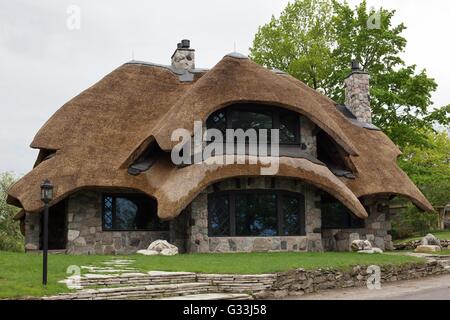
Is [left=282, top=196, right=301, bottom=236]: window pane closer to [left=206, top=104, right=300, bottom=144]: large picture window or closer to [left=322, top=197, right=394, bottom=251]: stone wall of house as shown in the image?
[left=206, top=104, right=300, bottom=144]: large picture window

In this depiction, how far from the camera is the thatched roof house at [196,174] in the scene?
17.6 m

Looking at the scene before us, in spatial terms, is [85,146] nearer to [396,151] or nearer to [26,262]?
[26,262]

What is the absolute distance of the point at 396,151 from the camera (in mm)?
23375

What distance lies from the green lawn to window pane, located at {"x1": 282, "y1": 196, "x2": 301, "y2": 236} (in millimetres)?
2783

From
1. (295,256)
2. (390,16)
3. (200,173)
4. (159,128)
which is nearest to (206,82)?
(159,128)

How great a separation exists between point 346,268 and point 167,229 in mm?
7698

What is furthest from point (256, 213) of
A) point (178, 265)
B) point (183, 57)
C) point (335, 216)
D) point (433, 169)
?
point (433, 169)

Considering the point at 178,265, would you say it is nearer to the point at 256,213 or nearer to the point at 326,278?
the point at 326,278

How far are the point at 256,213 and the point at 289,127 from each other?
3656 millimetres

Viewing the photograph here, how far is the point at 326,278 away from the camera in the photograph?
1338 centimetres

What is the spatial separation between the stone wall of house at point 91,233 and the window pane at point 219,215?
2820 mm

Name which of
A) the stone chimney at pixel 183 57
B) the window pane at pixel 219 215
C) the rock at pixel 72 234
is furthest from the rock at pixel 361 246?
the stone chimney at pixel 183 57

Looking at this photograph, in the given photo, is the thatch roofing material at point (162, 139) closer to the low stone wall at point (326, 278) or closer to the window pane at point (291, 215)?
the window pane at point (291, 215)

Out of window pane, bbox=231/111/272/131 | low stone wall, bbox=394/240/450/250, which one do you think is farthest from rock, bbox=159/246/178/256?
low stone wall, bbox=394/240/450/250
